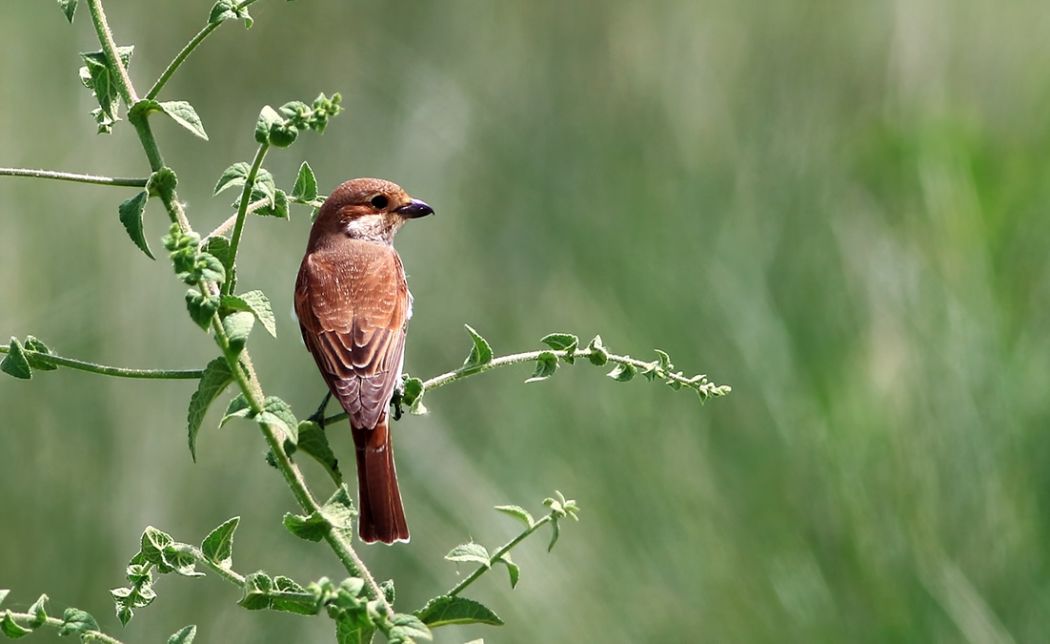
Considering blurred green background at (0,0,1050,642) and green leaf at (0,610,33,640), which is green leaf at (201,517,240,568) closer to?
green leaf at (0,610,33,640)

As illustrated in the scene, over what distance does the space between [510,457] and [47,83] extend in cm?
299

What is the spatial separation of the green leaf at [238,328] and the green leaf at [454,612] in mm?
400

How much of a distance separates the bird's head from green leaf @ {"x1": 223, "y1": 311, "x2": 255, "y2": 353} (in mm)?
1729

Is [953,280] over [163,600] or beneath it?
over

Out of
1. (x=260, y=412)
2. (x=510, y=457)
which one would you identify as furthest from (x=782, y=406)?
(x=260, y=412)

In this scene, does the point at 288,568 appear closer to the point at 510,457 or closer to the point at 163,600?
the point at 163,600

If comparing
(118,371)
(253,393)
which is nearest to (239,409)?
(253,393)

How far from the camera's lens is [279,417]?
1.57 metres

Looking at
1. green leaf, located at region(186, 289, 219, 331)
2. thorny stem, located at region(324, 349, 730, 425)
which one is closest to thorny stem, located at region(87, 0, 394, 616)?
green leaf, located at region(186, 289, 219, 331)

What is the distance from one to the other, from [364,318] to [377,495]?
1.89 feet

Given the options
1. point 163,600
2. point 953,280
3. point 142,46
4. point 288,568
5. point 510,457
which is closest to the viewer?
Result: point 953,280

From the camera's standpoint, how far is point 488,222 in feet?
19.3

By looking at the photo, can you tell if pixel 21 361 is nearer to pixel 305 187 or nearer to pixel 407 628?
pixel 305 187

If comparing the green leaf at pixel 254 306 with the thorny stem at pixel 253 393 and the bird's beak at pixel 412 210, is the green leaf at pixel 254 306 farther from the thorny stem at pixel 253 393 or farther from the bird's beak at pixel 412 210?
the bird's beak at pixel 412 210
